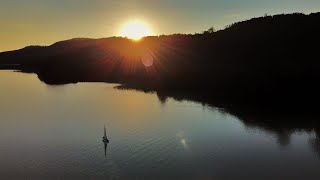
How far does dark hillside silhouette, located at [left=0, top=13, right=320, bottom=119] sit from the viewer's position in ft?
317

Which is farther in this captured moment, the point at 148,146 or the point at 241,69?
the point at 241,69

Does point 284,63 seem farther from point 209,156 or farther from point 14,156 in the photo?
point 14,156

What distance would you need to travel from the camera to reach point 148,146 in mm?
49812

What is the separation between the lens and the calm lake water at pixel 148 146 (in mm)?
40875

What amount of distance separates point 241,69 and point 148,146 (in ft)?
311

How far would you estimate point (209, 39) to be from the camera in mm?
190500

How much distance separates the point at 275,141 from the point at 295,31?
378 ft

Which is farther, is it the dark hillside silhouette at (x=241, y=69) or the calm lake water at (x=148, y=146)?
the dark hillside silhouette at (x=241, y=69)

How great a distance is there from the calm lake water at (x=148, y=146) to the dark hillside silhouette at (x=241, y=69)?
56.1 feet

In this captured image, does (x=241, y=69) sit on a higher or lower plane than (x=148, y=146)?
higher

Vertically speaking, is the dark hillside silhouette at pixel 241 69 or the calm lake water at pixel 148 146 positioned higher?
the dark hillside silhouette at pixel 241 69

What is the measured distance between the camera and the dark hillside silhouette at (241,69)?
9675cm

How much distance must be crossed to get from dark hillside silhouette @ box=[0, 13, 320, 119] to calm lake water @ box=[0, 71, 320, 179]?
56.1ft

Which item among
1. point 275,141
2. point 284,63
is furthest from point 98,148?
point 284,63
